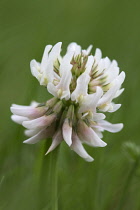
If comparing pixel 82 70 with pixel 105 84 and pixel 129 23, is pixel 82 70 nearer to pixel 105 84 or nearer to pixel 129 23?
pixel 105 84

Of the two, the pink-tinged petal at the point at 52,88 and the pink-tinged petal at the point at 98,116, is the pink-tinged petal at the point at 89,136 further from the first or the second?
the pink-tinged petal at the point at 52,88

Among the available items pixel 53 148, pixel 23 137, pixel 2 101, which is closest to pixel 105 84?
pixel 53 148

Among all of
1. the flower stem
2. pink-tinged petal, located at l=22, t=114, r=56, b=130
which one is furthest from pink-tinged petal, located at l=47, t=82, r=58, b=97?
the flower stem

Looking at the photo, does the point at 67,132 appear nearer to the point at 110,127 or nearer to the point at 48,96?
the point at 110,127

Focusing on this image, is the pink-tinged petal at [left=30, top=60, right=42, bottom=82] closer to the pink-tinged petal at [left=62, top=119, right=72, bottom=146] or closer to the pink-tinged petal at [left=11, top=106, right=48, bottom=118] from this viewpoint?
the pink-tinged petal at [left=11, top=106, right=48, bottom=118]

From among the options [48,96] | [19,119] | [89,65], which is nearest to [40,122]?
[19,119]

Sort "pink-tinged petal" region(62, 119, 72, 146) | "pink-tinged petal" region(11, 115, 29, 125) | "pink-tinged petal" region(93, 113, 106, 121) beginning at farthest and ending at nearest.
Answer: "pink-tinged petal" region(11, 115, 29, 125), "pink-tinged petal" region(93, 113, 106, 121), "pink-tinged petal" region(62, 119, 72, 146)
